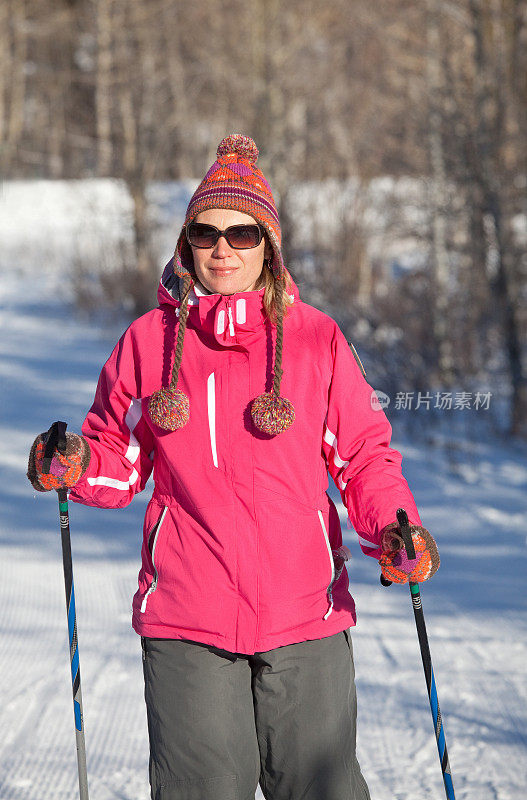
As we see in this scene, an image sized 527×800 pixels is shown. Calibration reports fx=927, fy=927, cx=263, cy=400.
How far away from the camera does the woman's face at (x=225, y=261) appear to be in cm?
202

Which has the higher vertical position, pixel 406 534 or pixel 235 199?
pixel 235 199

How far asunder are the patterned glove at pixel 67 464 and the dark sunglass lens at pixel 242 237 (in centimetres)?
54

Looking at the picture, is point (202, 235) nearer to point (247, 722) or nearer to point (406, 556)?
point (406, 556)

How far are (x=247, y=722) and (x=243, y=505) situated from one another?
45 centimetres

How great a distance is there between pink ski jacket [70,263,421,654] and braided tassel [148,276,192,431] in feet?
0.12

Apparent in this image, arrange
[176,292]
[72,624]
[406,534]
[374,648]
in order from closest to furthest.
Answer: [406,534] → [176,292] → [72,624] → [374,648]

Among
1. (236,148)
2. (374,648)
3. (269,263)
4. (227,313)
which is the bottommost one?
(374,648)

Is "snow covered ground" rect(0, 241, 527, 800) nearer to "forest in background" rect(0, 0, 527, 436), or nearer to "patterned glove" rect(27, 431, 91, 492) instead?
"patterned glove" rect(27, 431, 91, 492)

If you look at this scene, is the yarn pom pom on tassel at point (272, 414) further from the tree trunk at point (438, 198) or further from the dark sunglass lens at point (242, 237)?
the tree trunk at point (438, 198)

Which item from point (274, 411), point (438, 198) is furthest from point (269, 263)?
point (438, 198)

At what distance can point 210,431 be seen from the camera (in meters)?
1.94

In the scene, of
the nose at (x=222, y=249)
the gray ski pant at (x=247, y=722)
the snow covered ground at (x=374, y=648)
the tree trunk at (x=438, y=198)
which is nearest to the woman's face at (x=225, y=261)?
the nose at (x=222, y=249)

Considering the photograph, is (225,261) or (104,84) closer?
(225,261)

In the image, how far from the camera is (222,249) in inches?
79.5
